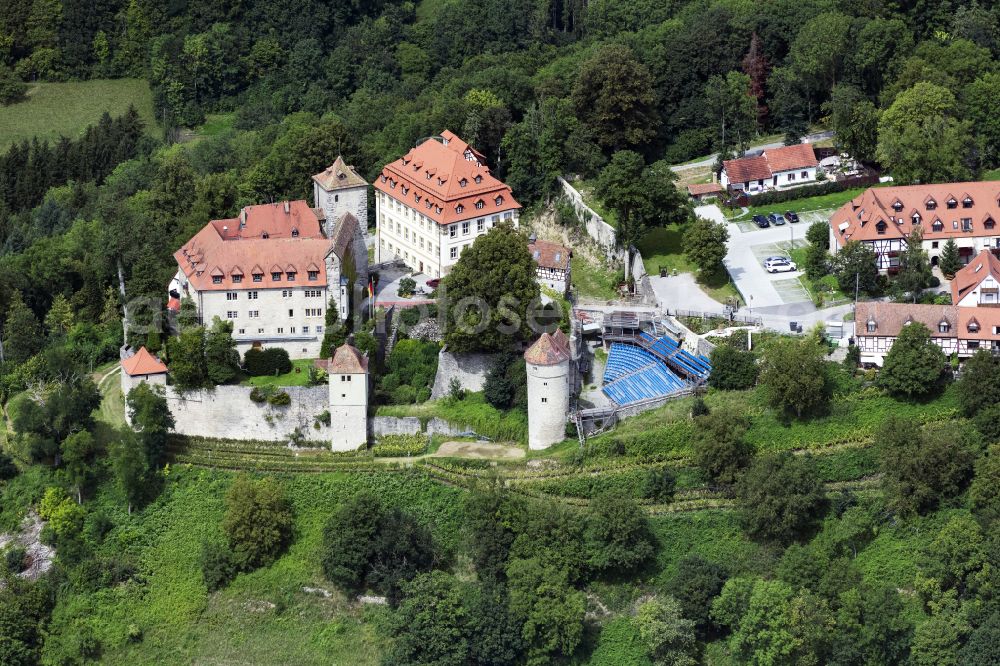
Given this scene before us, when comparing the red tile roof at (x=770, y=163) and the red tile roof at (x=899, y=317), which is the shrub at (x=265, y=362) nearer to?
the red tile roof at (x=899, y=317)

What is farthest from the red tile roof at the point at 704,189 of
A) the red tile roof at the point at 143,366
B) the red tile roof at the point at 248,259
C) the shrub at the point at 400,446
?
the red tile roof at the point at 143,366

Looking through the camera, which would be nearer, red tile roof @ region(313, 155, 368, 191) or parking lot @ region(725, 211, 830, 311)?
parking lot @ region(725, 211, 830, 311)

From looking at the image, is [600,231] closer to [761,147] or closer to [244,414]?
[761,147]

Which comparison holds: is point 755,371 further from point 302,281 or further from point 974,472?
point 302,281

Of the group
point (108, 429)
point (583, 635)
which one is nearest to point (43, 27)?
point (108, 429)

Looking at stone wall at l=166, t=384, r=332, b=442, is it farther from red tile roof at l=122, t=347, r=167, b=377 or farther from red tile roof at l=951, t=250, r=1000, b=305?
red tile roof at l=951, t=250, r=1000, b=305

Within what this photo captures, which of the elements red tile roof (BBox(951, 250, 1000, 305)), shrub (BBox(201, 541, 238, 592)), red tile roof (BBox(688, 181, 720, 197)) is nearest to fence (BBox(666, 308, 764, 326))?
red tile roof (BBox(951, 250, 1000, 305))
